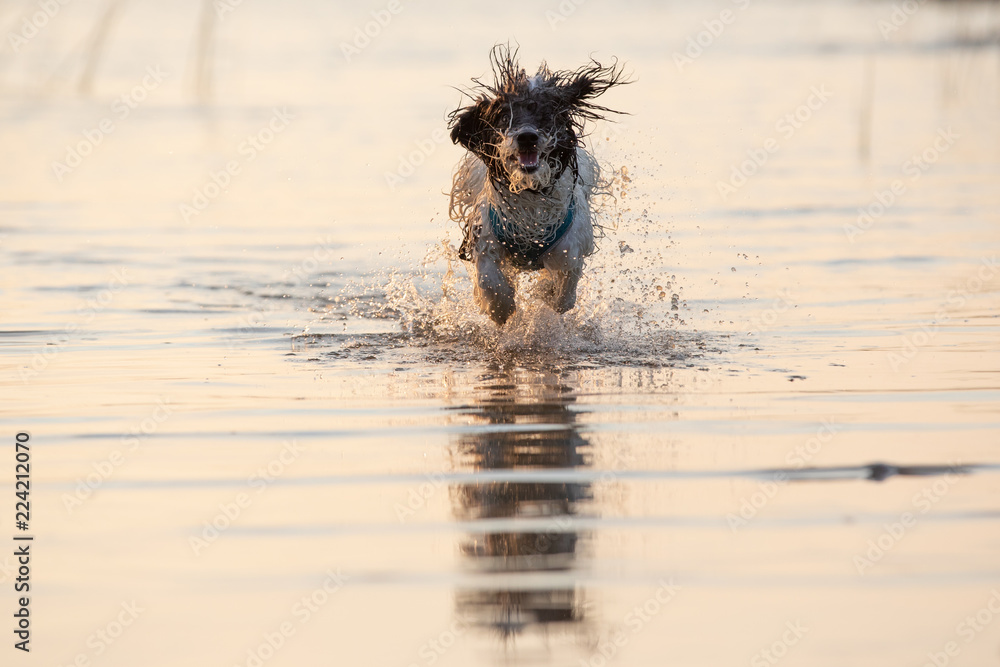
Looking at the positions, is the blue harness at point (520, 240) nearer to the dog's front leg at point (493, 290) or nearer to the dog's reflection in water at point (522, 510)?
the dog's front leg at point (493, 290)

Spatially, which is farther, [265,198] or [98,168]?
[98,168]

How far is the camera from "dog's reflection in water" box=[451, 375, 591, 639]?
4238 mm

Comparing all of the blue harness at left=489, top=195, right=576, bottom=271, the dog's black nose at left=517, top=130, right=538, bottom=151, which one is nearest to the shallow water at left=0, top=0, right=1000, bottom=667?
the blue harness at left=489, top=195, right=576, bottom=271

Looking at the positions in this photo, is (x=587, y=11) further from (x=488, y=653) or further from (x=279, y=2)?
(x=488, y=653)

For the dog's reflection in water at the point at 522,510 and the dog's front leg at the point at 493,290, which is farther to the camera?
the dog's front leg at the point at 493,290

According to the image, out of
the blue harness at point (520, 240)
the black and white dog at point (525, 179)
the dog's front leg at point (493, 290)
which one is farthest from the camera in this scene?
the dog's front leg at point (493, 290)

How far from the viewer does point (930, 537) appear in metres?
4.71

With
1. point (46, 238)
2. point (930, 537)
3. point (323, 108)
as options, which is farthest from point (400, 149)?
point (930, 537)

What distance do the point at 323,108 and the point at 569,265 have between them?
40.1 ft

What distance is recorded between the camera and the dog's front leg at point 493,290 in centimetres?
765

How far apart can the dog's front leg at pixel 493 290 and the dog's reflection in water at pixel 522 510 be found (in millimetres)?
849

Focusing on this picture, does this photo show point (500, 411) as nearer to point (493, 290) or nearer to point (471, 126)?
point (493, 290)

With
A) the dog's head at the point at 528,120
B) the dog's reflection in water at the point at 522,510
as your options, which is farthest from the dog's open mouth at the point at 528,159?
the dog's reflection in water at the point at 522,510

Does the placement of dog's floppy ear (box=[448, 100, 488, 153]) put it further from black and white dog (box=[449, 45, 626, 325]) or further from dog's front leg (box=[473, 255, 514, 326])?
dog's front leg (box=[473, 255, 514, 326])
